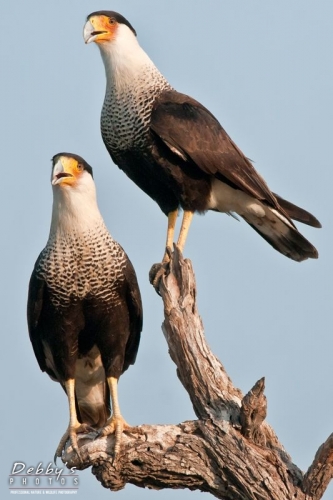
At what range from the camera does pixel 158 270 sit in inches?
336

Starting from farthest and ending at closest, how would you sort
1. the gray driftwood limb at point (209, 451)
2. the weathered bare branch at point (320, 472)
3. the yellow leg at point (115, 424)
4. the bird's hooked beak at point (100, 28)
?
Answer: 1. the bird's hooked beak at point (100, 28)
2. the yellow leg at point (115, 424)
3. the gray driftwood limb at point (209, 451)
4. the weathered bare branch at point (320, 472)

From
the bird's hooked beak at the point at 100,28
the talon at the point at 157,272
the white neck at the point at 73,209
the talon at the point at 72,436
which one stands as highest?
the bird's hooked beak at the point at 100,28

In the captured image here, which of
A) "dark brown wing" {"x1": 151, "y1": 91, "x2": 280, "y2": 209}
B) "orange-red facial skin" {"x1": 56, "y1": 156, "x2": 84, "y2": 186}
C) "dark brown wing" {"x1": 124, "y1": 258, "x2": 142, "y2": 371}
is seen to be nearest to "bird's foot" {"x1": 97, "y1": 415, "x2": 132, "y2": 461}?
Result: "dark brown wing" {"x1": 124, "y1": 258, "x2": 142, "y2": 371}

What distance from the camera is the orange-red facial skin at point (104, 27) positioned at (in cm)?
921

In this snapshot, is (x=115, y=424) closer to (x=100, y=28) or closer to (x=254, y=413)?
(x=254, y=413)

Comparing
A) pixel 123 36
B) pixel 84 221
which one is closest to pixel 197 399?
pixel 84 221

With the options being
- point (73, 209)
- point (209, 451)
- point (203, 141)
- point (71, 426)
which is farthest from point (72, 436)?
point (203, 141)

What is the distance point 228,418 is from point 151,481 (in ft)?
2.05

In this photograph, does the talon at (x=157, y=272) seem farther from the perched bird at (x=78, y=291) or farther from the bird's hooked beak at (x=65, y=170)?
the bird's hooked beak at (x=65, y=170)

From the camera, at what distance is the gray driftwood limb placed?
7090mm

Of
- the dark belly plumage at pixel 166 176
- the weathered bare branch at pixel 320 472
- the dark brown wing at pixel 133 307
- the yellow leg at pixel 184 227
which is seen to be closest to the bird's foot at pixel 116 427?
the dark brown wing at pixel 133 307

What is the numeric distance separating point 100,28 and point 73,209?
77.6 inches

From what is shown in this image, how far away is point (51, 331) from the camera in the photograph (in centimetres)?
802

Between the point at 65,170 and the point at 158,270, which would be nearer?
the point at 65,170
